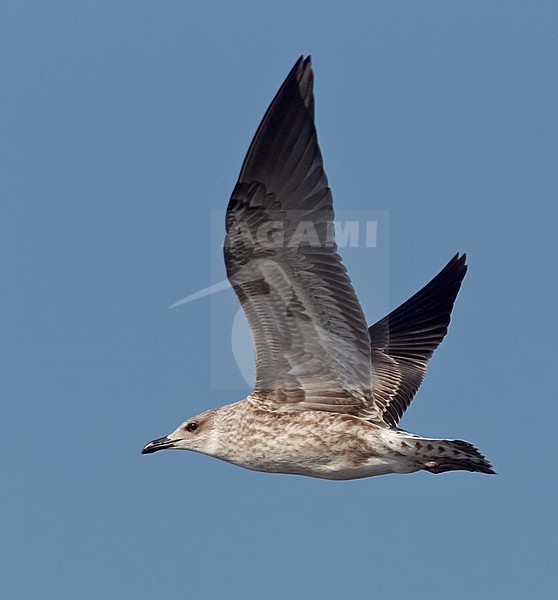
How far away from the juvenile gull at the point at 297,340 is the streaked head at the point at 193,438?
1cm

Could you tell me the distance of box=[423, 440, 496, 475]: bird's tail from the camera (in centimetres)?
1074

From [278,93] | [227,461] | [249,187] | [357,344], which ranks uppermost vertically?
[278,93]

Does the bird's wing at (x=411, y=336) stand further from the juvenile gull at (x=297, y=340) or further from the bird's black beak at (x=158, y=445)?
the bird's black beak at (x=158, y=445)

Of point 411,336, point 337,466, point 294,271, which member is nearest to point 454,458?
point 337,466

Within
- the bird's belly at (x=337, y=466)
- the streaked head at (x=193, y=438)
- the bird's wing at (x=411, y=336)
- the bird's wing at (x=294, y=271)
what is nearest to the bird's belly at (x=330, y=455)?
the bird's belly at (x=337, y=466)

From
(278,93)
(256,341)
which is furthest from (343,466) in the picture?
(278,93)

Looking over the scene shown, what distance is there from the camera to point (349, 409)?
448 inches

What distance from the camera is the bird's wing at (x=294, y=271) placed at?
9.99 metres

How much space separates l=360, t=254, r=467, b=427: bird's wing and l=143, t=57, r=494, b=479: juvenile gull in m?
1.96

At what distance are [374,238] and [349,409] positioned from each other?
3207mm

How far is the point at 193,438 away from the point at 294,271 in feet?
7.60

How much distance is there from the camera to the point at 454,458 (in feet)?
35.7

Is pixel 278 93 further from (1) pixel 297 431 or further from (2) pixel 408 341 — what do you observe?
(2) pixel 408 341

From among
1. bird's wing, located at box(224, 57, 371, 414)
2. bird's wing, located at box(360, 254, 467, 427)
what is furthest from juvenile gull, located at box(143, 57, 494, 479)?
bird's wing, located at box(360, 254, 467, 427)
